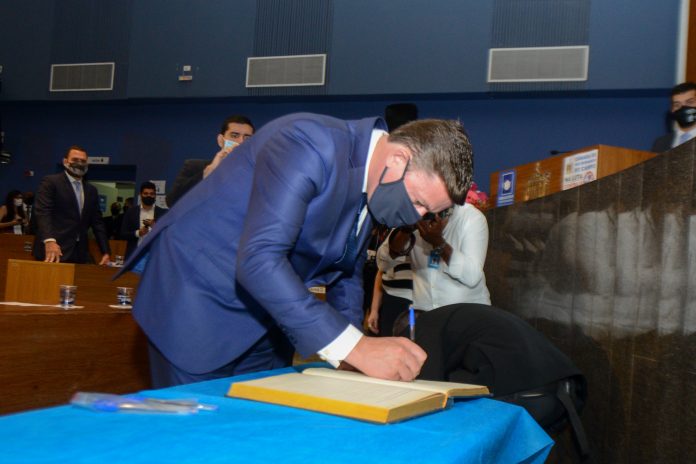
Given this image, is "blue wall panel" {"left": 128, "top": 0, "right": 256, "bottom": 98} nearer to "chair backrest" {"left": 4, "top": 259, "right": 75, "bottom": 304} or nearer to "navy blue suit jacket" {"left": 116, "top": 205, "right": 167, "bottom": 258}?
"navy blue suit jacket" {"left": 116, "top": 205, "right": 167, "bottom": 258}

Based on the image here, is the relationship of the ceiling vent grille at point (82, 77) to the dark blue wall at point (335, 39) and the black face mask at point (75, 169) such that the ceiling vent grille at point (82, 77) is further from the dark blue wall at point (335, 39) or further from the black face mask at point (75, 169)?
→ the black face mask at point (75, 169)

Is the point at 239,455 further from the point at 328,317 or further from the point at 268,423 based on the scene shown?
the point at 328,317

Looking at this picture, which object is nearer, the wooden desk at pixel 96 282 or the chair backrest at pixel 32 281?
the chair backrest at pixel 32 281

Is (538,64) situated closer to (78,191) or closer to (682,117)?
(682,117)

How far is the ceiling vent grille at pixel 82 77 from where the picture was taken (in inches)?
380

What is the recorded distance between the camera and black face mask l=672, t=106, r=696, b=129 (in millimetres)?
3732

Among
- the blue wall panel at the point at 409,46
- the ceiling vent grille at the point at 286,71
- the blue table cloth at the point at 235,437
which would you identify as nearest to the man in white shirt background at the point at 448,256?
the blue table cloth at the point at 235,437

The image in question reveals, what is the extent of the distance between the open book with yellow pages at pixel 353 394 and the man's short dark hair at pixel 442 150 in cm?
42

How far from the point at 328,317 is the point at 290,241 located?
0.51 feet

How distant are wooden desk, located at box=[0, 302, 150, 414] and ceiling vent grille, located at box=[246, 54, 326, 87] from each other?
5888mm

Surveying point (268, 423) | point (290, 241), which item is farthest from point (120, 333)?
point (268, 423)

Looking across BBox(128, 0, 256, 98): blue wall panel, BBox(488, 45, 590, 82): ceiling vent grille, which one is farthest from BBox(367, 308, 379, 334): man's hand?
BBox(128, 0, 256, 98): blue wall panel

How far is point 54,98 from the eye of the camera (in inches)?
393

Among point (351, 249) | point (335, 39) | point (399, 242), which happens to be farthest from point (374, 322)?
point (335, 39)
